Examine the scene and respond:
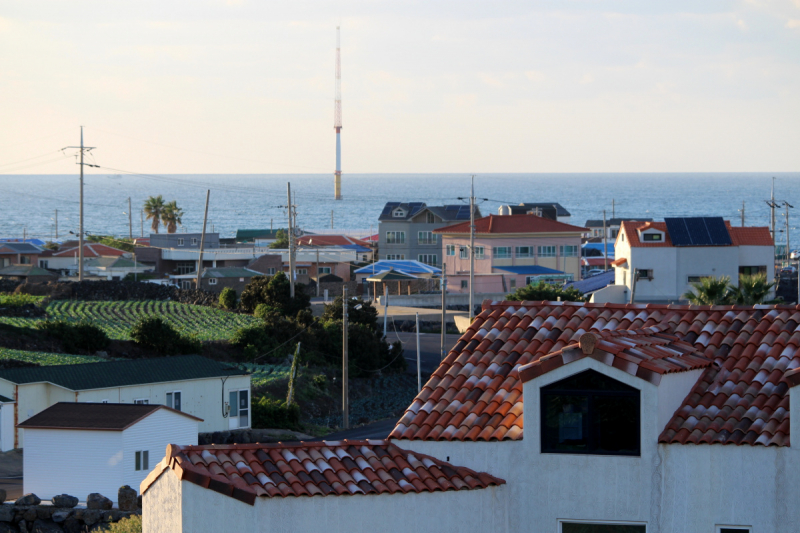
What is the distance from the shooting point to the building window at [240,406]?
39031 mm

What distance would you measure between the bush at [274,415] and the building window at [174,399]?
3934 mm

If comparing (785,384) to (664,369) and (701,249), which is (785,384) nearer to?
(664,369)

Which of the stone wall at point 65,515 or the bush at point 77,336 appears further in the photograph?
the bush at point 77,336

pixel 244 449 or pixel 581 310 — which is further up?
pixel 581 310

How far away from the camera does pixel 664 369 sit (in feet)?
33.3

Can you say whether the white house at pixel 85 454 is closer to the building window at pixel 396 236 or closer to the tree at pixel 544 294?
the tree at pixel 544 294

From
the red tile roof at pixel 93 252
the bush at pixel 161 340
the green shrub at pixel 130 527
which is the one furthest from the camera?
the red tile roof at pixel 93 252

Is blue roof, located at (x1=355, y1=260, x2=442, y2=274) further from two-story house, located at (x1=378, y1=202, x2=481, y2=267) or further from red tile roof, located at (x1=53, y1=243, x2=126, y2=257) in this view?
red tile roof, located at (x1=53, y1=243, x2=126, y2=257)

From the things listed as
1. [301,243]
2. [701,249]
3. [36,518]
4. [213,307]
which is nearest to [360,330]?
[213,307]

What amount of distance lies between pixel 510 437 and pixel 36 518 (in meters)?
15.9

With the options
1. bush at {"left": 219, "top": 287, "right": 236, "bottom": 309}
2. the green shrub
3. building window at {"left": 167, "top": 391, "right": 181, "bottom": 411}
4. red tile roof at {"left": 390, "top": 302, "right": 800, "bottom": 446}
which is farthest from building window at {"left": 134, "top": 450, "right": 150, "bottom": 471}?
bush at {"left": 219, "top": 287, "right": 236, "bottom": 309}

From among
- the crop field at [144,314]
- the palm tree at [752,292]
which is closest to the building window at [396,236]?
the crop field at [144,314]

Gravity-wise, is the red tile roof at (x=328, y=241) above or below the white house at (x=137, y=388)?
above

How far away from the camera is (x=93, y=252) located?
105 meters
